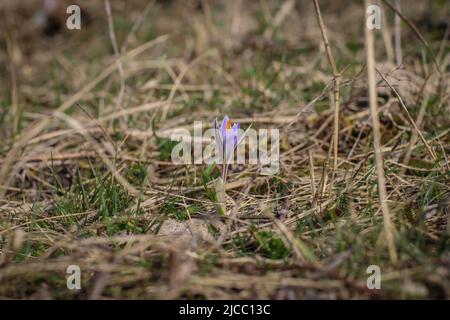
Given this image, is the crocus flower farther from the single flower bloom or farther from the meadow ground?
the meadow ground

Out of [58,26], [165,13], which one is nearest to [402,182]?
[165,13]

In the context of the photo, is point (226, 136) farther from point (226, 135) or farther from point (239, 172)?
point (239, 172)

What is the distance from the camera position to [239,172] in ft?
7.68

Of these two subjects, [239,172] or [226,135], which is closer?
[226,135]

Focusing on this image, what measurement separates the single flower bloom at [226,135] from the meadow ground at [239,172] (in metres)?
0.20

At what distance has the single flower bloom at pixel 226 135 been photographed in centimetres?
193

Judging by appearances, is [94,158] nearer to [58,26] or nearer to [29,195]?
[29,195]

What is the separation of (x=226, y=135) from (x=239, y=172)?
43 centimetres

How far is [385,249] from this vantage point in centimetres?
164

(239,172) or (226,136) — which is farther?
(239,172)

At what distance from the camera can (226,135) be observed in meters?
1.94

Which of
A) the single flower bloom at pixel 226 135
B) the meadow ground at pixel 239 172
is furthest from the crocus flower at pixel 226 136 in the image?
the meadow ground at pixel 239 172

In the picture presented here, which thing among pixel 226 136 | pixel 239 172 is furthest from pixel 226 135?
pixel 239 172
